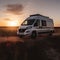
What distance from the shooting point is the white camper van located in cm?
2231

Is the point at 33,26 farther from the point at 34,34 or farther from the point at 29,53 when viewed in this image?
the point at 29,53

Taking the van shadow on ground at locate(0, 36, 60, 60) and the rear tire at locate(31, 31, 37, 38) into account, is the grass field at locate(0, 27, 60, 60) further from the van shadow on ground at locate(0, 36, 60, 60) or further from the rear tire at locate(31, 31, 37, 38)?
the rear tire at locate(31, 31, 37, 38)

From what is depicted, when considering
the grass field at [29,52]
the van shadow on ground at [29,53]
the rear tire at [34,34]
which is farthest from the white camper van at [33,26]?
the van shadow on ground at [29,53]

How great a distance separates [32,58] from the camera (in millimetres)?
11289

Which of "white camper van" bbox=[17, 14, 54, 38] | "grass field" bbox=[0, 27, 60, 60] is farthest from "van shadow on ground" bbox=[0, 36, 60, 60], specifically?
"white camper van" bbox=[17, 14, 54, 38]

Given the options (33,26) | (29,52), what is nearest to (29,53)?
(29,52)

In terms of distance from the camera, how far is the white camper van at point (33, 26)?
22.3 m

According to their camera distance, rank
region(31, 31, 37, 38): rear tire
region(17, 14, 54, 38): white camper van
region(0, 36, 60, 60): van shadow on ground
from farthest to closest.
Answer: region(31, 31, 37, 38): rear tire < region(17, 14, 54, 38): white camper van < region(0, 36, 60, 60): van shadow on ground

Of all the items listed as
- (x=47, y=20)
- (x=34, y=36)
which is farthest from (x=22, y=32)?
(x=47, y=20)

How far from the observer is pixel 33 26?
2275 cm

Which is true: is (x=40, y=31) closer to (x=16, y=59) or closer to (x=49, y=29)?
(x=49, y=29)

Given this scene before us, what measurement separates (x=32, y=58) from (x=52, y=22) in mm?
17145

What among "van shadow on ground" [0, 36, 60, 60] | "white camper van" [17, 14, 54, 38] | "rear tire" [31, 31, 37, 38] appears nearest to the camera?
"van shadow on ground" [0, 36, 60, 60]

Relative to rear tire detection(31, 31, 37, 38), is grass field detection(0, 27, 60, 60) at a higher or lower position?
lower
